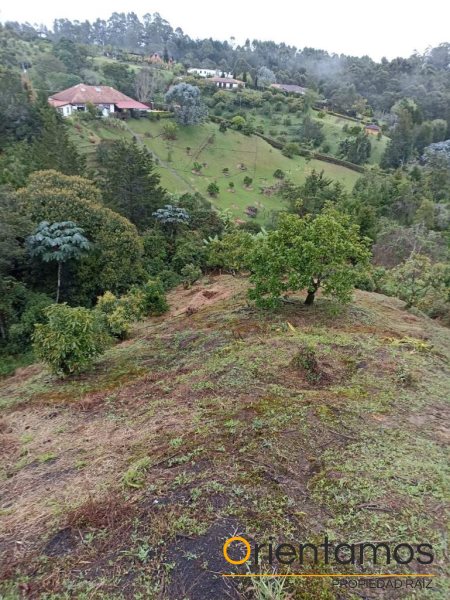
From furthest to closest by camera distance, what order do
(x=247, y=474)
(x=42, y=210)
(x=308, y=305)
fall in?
(x=42, y=210), (x=308, y=305), (x=247, y=474)

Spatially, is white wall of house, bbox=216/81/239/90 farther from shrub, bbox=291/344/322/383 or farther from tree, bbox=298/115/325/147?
shrub, bbox=291/344/322/383

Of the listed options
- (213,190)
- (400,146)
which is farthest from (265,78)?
(213,190)

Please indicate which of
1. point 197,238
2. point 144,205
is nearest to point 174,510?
point 197,238

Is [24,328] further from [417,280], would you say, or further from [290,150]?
[290,150]

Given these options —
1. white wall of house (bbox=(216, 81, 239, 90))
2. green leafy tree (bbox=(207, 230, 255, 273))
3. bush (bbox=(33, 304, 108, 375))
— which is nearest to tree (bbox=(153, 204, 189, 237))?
green leafy tree (bbox=(207, 230, 255, 273))

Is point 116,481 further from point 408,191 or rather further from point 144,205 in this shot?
point 408,191
